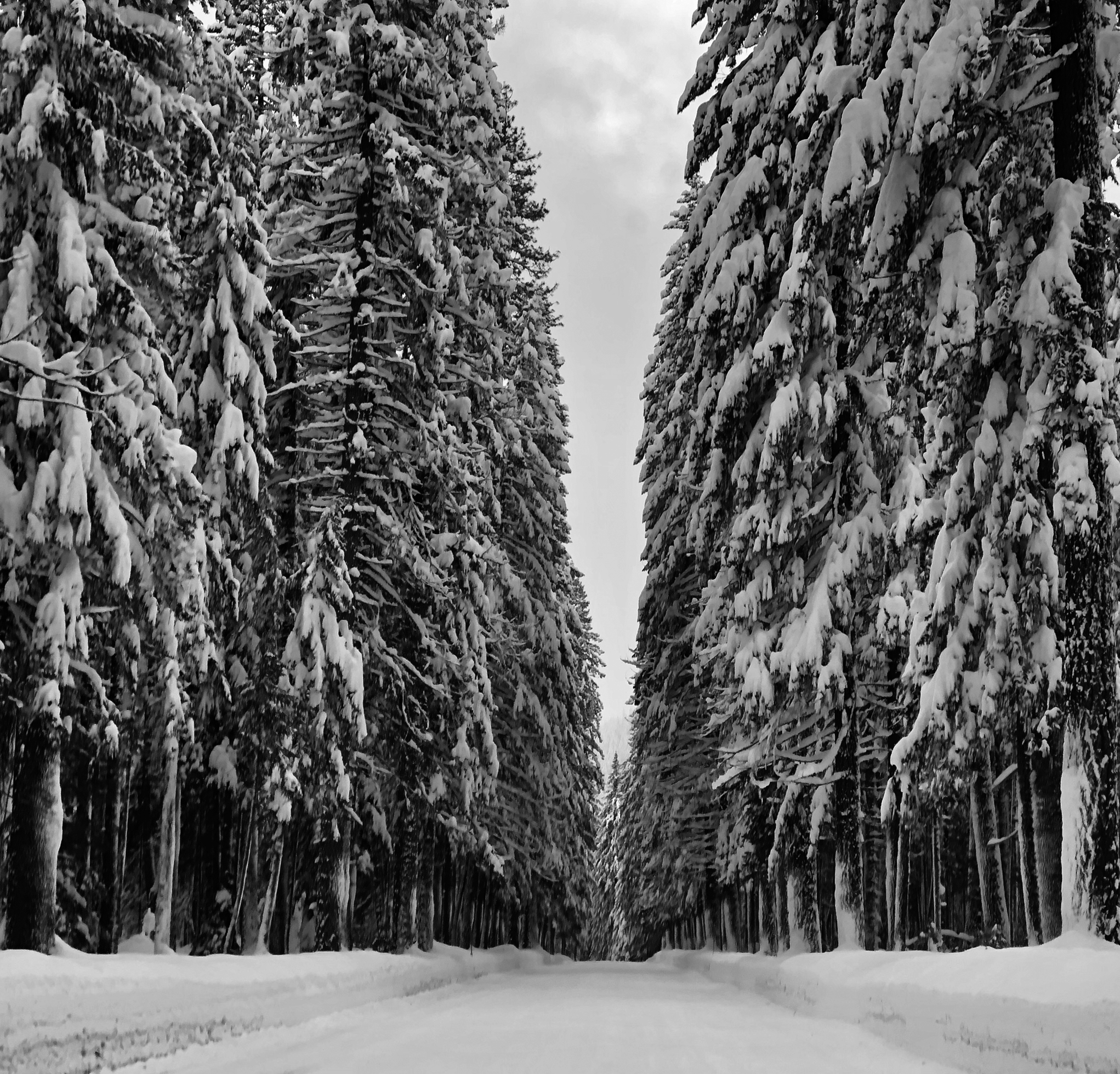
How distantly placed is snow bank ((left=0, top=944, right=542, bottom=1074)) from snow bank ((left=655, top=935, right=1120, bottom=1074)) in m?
5.33

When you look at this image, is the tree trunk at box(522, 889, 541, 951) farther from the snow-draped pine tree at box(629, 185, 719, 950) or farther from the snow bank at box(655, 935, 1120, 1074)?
the snow bank at box(655, 935, 1120, 1074)

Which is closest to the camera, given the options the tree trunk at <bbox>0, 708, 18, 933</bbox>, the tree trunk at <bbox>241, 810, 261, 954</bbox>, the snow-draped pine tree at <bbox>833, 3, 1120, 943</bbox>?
the snow-draped pine tree at <bbox>833, 3, 1120, 943</bbox>

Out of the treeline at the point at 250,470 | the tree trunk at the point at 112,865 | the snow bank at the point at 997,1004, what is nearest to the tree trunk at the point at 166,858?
the treeline at the point at 250,470

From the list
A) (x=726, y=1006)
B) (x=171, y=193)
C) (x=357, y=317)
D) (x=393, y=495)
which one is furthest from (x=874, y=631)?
(x=171, y=193)

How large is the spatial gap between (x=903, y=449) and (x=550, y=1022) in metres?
10.8

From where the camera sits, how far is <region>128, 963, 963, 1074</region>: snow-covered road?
7.74 metres

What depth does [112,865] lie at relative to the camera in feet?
49.3

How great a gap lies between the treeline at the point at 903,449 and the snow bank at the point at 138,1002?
6.81 m

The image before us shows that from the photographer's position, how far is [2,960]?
7391 millimetres

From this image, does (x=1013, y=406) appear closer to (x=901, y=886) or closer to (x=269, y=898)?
(x=269, y=898)

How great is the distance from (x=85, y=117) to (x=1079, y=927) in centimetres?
1143

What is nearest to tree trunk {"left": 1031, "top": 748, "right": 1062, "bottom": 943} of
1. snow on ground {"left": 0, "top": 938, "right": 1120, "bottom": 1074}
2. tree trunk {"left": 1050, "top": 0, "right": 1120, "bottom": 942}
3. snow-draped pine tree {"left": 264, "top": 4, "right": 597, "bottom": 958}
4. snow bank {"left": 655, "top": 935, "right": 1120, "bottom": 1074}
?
snow bank {"left": 655, "top": 935, "right": 1120, "bottom": 1074}

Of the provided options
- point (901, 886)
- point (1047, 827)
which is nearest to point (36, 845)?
point (1047, 827)

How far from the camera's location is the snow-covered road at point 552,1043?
7.74 m
